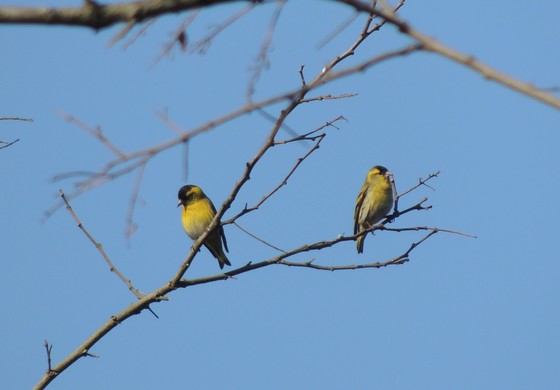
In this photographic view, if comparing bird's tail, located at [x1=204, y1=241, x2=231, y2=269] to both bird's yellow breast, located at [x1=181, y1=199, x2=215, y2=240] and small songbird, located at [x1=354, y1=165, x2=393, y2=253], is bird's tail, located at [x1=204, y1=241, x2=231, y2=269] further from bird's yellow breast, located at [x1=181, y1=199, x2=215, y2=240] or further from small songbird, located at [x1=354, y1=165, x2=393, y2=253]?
small songbird, located at [x1=354, y1=165, x2=393, y2=253]

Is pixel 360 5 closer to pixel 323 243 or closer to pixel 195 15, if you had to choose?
pixel 195 15

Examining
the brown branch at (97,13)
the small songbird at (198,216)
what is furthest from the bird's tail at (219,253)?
the brown branch at (97,13)

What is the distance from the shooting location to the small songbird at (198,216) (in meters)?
11.1

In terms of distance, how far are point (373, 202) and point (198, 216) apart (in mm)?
2572

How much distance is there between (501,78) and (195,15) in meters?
0.87

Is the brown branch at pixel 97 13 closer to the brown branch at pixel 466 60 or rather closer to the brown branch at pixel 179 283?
the brown branch at pixel 466 60

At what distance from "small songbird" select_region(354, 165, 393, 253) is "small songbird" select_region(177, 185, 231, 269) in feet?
6.80

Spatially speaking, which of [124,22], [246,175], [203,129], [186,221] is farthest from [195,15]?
[186,221]

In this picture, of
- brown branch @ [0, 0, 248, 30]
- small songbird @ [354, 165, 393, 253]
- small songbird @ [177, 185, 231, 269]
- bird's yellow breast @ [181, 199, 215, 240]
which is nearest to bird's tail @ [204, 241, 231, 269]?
small songbird @ [177, 185, 231, 269]

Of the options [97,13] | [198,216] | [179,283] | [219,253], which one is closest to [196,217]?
[198,216]

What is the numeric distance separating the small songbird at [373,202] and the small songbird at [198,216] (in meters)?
2.07

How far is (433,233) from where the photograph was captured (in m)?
5.86

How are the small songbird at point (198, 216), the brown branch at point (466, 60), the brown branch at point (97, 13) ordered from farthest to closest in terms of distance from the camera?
the small songbird at point (198, 216) < the brown branch at point (97, 13) < the brown branch at point (466, 60)

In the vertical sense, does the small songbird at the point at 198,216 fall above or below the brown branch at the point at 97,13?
above
